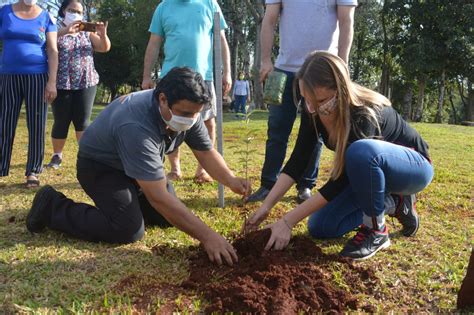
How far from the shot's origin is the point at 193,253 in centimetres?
291

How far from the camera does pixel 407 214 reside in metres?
3.21

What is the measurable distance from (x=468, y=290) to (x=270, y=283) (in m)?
0.94

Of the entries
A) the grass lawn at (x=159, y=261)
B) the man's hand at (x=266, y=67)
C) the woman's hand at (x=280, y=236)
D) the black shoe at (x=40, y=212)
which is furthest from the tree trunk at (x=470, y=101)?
the black shoe at (x=40, y=212)

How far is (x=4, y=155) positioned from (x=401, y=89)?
3329 cm

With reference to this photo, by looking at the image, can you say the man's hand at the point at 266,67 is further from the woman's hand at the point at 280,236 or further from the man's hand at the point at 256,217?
the woman's hand at the point at 280,236

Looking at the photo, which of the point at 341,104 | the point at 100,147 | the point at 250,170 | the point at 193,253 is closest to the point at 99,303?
the point at 193,253

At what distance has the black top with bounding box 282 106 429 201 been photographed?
2680mm

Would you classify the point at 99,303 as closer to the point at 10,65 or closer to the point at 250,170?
the point at 10,65

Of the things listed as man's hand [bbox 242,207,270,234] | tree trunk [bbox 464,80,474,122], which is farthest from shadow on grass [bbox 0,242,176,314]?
tree trunk [bbox 464,80,474,122]

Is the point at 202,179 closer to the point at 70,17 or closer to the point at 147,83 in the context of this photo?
the point at 147,83

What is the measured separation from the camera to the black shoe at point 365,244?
2.79 m

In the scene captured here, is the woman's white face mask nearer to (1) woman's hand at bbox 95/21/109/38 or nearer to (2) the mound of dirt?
(1) woman's hand at bbox 95/21/109/38

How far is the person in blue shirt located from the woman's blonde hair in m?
2.91

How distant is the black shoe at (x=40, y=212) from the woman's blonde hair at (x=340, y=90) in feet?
6.04
